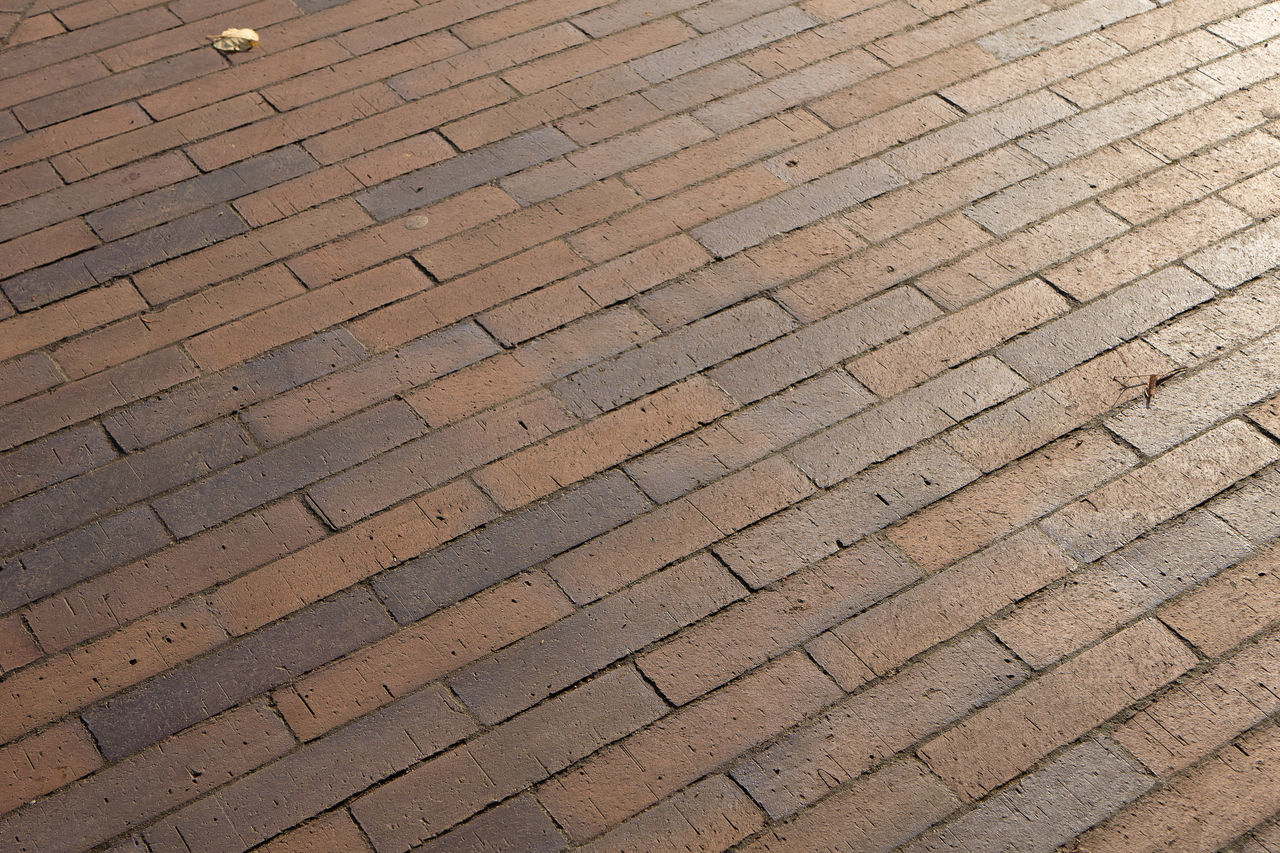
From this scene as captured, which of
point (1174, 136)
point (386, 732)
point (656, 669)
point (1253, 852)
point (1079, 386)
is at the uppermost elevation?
point (1174, 136)

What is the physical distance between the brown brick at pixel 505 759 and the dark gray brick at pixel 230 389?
3.58 ft

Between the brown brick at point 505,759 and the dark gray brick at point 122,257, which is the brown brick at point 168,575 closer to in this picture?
the brown brick at point 505,759

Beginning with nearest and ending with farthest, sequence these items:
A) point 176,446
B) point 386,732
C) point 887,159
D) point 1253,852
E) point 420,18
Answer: point 1253,852
point 386,732
point 176,446
point 887,159
point 420,18

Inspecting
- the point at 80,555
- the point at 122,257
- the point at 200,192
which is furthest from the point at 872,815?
the point at 200,192

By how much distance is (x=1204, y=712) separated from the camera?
2322mm

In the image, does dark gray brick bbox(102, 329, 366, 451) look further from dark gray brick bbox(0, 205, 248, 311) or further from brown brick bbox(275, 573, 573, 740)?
brown brick bbox(275, 573, 573, 740)

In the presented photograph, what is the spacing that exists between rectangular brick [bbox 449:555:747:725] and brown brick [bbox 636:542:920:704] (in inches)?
A: 1.3

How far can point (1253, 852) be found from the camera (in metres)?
2.14

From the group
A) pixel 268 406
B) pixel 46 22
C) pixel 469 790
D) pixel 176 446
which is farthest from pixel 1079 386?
pixel 46 22

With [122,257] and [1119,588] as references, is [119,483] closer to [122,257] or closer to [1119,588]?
[122,257]

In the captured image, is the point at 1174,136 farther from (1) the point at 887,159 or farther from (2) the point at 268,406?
(2) the point at 268,406

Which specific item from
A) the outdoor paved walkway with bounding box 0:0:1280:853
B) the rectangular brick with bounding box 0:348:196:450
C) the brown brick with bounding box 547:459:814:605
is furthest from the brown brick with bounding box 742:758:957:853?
the rectangular brick with bounding box 0:348:196:450

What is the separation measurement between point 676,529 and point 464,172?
4.69 feet

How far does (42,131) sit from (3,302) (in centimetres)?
79
